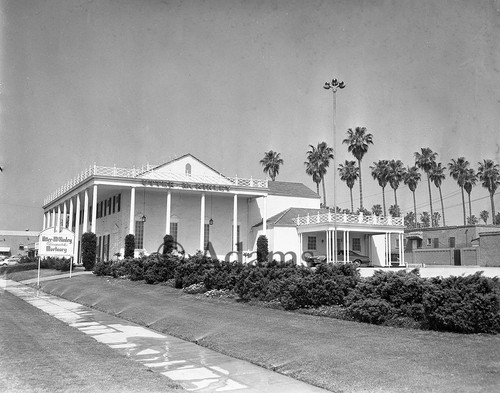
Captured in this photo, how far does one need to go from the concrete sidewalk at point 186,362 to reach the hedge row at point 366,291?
4.49 metres

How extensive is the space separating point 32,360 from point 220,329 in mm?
4280

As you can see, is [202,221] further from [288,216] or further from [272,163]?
[272,163]

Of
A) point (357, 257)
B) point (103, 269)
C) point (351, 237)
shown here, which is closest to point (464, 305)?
point (103, 269)

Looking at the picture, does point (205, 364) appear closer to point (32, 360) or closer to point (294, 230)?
point (32, 360)

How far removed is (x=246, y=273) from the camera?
723 inches

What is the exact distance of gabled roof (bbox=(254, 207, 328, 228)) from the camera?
159 feet

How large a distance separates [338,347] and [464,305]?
9.87 feet

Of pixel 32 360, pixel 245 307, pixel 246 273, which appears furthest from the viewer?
pixel 246 273

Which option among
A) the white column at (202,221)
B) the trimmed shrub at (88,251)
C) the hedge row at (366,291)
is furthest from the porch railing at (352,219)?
the hedge row at (366,291)

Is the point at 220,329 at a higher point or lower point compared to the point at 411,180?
lower

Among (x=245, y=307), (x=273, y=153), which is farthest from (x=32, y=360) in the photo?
(x=273, y=153)

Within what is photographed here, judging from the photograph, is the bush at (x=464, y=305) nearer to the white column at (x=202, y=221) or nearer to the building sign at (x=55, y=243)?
A: the building sign at (x=55, y=243)

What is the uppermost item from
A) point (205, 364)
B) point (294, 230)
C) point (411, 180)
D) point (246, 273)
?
point (411, 180)

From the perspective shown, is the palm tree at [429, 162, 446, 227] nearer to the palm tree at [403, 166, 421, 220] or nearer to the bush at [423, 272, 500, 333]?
A: the palm tree at [403, 166, 421, 220]
